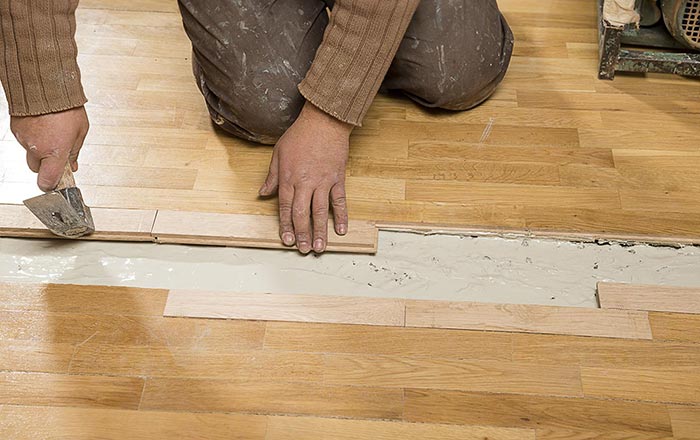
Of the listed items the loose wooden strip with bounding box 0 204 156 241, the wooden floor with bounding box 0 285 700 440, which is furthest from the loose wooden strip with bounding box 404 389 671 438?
the loose wooden strip with bounding box 0 204 156 241

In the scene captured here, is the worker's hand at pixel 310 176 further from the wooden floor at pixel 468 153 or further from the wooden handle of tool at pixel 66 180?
the wooden handle of tool at pixel 66 180

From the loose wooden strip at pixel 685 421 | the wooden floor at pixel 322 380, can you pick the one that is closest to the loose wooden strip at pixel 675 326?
the wooden floor at pixel 322 380

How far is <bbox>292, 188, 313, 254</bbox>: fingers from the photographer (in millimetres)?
1792

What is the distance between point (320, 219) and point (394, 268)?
0.65 ft

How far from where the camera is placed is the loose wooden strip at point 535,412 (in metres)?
1.53

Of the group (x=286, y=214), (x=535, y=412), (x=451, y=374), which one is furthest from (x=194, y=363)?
(x=535, y=412)

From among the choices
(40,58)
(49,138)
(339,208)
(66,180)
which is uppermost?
(40,58)

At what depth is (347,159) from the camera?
190cm

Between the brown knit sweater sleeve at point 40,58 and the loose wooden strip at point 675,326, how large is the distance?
4.19 ft

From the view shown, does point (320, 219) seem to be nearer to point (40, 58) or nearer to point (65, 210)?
point (65, 210)

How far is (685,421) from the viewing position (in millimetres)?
1529

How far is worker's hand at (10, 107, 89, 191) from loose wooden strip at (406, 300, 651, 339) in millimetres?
780

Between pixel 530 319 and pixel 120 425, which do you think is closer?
pixel 120 425

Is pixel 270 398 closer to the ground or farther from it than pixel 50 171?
closer to the ground
